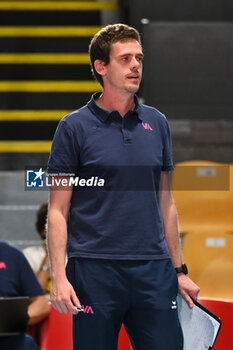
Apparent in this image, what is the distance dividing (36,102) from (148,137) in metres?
3.18

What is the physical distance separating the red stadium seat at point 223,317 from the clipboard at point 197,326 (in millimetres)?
609

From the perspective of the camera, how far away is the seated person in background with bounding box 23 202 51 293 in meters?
3.62

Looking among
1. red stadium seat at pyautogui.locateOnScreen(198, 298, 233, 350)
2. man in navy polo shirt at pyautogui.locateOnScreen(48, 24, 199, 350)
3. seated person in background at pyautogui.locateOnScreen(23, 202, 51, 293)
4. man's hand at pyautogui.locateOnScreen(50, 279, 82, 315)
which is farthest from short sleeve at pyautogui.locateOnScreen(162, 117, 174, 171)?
seated person in background at pyautogui.locateOnScreen(23, 202, 51, 293)

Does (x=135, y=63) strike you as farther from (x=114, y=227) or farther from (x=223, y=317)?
(x=223, y=317)

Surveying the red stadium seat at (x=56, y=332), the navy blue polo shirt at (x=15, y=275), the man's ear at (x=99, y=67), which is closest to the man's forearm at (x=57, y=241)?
the man's ear at (x=99, y=67)

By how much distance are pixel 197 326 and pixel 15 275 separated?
1.13 meters

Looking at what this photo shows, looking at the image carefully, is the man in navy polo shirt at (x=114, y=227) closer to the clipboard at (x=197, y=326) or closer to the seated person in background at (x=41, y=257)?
the clipboard at (x=197, y=326)

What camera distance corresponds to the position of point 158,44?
4316mm

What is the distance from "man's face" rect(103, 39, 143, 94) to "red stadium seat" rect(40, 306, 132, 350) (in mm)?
1157

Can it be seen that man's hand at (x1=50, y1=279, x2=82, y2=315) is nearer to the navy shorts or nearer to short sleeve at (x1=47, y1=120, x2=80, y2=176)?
the navy shorts

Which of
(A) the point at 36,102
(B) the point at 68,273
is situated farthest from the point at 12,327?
(A) the point at 36,102

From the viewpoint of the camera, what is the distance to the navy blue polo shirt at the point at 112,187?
6.15 feet

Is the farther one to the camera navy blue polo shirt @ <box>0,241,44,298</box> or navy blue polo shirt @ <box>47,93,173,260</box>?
navy blue polo shirt @ <box>0,241,44,298</box>

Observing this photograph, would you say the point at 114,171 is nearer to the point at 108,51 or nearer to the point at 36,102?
the point at 108,51
